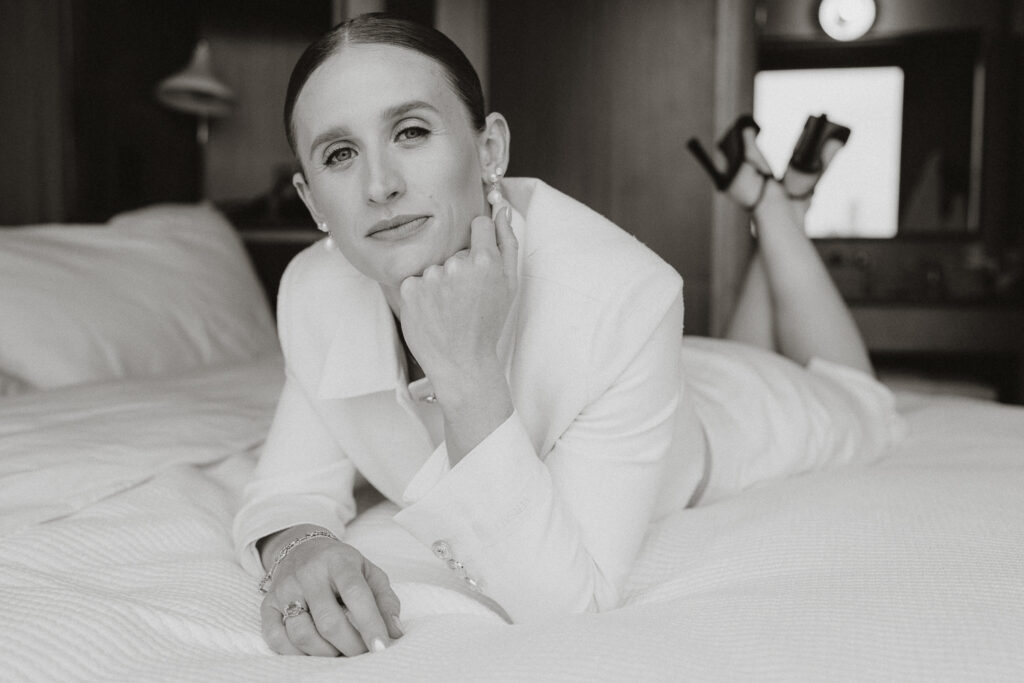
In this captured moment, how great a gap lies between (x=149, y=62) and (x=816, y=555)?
8.23 feet

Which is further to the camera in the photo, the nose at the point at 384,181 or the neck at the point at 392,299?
the neck at the point at 392,299

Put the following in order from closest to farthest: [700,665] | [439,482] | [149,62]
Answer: [700,665], [439,482], [149,62]

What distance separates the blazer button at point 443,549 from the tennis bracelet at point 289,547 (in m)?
0.14

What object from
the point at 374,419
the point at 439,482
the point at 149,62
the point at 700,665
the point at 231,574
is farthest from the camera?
the point at 149,62

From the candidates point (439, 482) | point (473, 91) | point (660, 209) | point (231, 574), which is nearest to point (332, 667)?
point (439, 482)

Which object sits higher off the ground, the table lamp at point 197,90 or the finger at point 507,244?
the table lamp at point 197,90

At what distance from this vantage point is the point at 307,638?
774mm

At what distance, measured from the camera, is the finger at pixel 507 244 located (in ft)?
2.99

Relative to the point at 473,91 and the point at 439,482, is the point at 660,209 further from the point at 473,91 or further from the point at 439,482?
the point at 439,482

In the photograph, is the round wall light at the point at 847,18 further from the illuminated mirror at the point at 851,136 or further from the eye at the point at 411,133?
the eye at the point at 411,133

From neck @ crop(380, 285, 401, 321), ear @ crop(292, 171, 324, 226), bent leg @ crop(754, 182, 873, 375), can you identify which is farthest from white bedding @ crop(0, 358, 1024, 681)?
bent leg @ crop(754, 182, 873, 375)

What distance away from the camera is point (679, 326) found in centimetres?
103

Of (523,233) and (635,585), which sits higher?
(523,233)

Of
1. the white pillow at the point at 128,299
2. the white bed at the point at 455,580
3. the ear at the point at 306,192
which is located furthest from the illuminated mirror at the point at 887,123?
the ear at the point at 306,192
